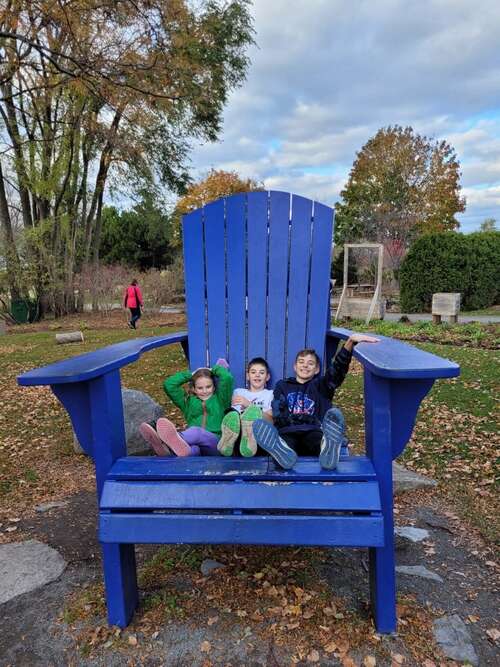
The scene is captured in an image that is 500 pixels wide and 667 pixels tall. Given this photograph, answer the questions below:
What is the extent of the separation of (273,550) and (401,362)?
108 centimetres

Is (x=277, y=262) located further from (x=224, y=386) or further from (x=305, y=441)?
(x=305, y=441)

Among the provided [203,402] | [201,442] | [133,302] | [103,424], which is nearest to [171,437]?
[201,442]

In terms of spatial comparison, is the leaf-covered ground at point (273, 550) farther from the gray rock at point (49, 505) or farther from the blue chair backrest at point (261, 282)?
the blue chair backrest at point (261, 282)

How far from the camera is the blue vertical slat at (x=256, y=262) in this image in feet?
9.06

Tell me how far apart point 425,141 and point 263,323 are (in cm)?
2176

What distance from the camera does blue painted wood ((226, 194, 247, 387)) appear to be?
275 cm

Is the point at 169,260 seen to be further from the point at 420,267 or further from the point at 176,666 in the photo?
the point at 176,666

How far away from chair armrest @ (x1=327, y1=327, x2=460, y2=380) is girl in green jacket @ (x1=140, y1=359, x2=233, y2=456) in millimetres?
725

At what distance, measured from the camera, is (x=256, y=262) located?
2.79 meters

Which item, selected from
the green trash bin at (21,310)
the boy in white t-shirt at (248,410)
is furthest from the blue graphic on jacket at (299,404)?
the green trash bin at (21,310)

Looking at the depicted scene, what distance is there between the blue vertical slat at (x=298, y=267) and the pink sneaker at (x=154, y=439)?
39.5 inches

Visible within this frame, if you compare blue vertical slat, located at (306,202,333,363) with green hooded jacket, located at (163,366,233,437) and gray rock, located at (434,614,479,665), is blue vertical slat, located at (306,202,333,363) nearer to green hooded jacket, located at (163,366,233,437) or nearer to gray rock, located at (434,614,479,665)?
green hooded jacket, located at (163,366,233,437)

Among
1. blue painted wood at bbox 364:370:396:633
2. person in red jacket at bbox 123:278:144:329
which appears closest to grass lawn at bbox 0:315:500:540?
blue painted wood at bbox 364:370:396:633

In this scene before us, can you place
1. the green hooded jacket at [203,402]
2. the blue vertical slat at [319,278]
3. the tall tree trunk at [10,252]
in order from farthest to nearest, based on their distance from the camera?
the tall tree trunk at [10,252], the blue vertical slat at [319,278], the green hooded jacket at [203,402]
